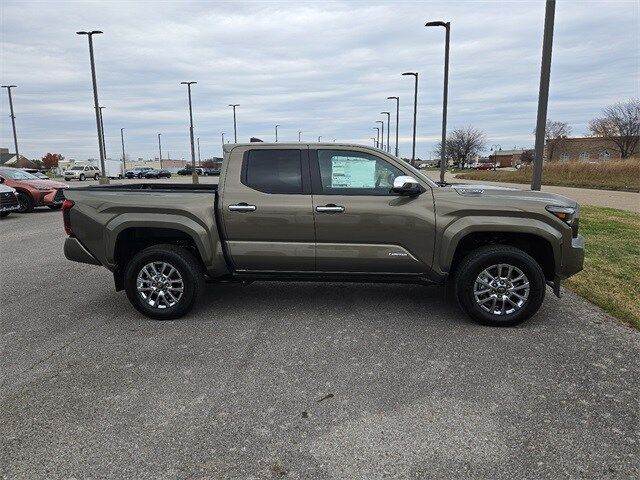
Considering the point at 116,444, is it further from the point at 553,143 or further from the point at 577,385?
the point at 553,143

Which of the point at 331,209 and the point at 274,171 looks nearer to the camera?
the point at 331,209

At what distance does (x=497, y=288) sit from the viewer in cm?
481

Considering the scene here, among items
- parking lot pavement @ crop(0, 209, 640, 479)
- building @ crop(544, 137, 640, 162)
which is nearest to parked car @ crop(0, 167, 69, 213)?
parking lot pavement @ crop(0, 209, 640, 479)

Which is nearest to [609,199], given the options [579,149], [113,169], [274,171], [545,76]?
[545,76]

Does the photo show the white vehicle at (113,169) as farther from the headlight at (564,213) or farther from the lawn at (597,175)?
the headlight at (564,213)

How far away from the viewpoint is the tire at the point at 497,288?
4.72 m

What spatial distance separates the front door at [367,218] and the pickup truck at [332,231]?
10 mm

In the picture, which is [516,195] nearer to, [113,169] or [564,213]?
[564,213]

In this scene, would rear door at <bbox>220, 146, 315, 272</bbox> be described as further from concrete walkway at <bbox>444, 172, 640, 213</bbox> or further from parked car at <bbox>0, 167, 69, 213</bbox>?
concrete walkway at <bbox>444, 172, 640, 213</bbox>

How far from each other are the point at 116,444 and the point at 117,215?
9.10 ft

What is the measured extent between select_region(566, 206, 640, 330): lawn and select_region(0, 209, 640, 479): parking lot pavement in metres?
0.36

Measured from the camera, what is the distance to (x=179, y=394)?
3488 mm

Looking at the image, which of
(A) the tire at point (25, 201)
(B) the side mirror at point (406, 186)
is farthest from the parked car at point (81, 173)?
(B) the side mirror at point (406, 186)

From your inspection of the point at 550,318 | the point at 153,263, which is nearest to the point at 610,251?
the point at 550,318
